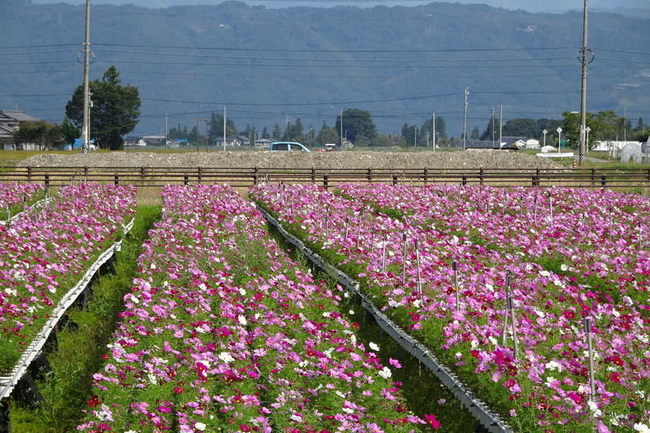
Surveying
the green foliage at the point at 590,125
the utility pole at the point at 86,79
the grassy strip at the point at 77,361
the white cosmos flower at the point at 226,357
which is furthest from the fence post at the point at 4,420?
the green foliage at the point at 590,125

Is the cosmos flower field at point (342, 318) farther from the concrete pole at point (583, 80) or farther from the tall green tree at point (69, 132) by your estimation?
the tall green tree at point (69, 132)

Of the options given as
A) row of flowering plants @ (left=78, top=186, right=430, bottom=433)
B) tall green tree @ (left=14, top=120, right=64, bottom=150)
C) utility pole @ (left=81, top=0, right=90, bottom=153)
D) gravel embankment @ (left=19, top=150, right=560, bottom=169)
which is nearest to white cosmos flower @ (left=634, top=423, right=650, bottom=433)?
row of flowering plants @ (left=78, top=186, right=430, bottom=433)

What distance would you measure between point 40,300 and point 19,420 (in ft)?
8.39

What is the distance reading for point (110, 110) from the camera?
12381 centimetres

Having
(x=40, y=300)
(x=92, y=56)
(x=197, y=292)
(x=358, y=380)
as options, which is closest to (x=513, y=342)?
(x=358, y=380)

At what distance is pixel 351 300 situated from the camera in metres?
16.8

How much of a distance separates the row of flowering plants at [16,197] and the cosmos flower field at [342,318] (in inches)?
257

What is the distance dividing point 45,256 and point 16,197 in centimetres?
1634

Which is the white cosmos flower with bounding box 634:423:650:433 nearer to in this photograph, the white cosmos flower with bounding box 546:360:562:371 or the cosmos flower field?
the cosmos flower field

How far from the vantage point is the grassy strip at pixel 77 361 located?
477 inches

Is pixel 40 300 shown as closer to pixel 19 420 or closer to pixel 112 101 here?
pixel 19 420

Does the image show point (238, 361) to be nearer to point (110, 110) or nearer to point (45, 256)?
point (45, 256)

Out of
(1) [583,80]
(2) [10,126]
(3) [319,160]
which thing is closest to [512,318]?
(1) [583,80]

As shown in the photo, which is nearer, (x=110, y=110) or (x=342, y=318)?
(x=342, y=318)
